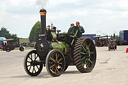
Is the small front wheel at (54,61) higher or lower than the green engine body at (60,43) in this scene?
lower

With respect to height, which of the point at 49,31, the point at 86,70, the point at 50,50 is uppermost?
the point at 49,31

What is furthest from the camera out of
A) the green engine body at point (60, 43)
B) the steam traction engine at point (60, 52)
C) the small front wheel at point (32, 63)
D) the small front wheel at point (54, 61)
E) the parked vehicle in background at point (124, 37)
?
the parked vehicle in background at point (124, 37)

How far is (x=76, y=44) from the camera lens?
9914 mm

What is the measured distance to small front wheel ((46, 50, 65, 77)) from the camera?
8696 mm

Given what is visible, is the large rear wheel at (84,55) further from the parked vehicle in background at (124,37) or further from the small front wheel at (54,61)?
the parked vehicle in background at (124,37)

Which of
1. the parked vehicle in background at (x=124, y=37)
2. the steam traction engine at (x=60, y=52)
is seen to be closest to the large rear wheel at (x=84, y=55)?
the steam traction engine at (x=60, y=52)

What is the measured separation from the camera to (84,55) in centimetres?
1040

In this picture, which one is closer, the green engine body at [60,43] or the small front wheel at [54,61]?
the small front wheel at [54,61]

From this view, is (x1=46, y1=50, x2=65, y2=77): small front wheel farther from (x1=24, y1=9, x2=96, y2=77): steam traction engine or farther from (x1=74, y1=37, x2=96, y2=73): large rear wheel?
(x1=74, y1=37, x2=96, y2=73): large rear wheel

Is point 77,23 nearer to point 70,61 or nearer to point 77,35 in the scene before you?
point 77,35

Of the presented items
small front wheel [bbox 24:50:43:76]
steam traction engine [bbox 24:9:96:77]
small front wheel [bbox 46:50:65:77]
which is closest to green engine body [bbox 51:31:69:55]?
steam traction engine [bbox 24:9:96:77]

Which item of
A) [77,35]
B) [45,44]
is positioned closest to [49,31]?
[45,44]

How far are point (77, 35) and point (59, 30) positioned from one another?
2.50 ft

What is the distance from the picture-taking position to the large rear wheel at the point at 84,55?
9.73 metres
